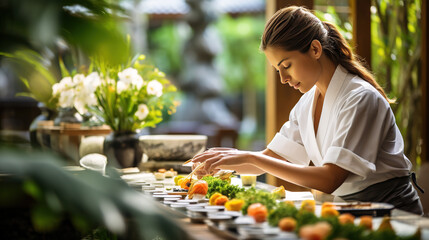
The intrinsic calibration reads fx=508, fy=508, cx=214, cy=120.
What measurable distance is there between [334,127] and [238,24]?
22.5m

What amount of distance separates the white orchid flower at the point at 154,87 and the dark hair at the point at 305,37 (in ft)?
2.38

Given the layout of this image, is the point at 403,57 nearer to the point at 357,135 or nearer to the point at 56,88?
the point at 357,135

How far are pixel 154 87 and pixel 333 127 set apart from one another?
1000 millimetres

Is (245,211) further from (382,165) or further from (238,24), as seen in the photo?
(238,24)

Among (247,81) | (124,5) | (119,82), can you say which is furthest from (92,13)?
(247,81)

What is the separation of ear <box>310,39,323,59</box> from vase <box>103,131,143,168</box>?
100 centimetres

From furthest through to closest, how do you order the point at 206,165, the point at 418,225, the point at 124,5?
the point at 206,165
the point at 418,225
the point at 124,5

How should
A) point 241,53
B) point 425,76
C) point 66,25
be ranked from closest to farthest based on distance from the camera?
point 66,25
point 425,76
point 241,53

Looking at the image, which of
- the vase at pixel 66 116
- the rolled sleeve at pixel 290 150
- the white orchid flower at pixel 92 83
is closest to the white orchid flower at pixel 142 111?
the white orchid flower at pixel 92 83

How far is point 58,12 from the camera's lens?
46 cm

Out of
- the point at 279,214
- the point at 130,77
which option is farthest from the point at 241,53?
the point at 279,214

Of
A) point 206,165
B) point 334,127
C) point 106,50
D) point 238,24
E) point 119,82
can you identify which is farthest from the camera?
point 238,24

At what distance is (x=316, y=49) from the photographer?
1876 millimetres

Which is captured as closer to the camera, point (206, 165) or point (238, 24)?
point (206, 165)
